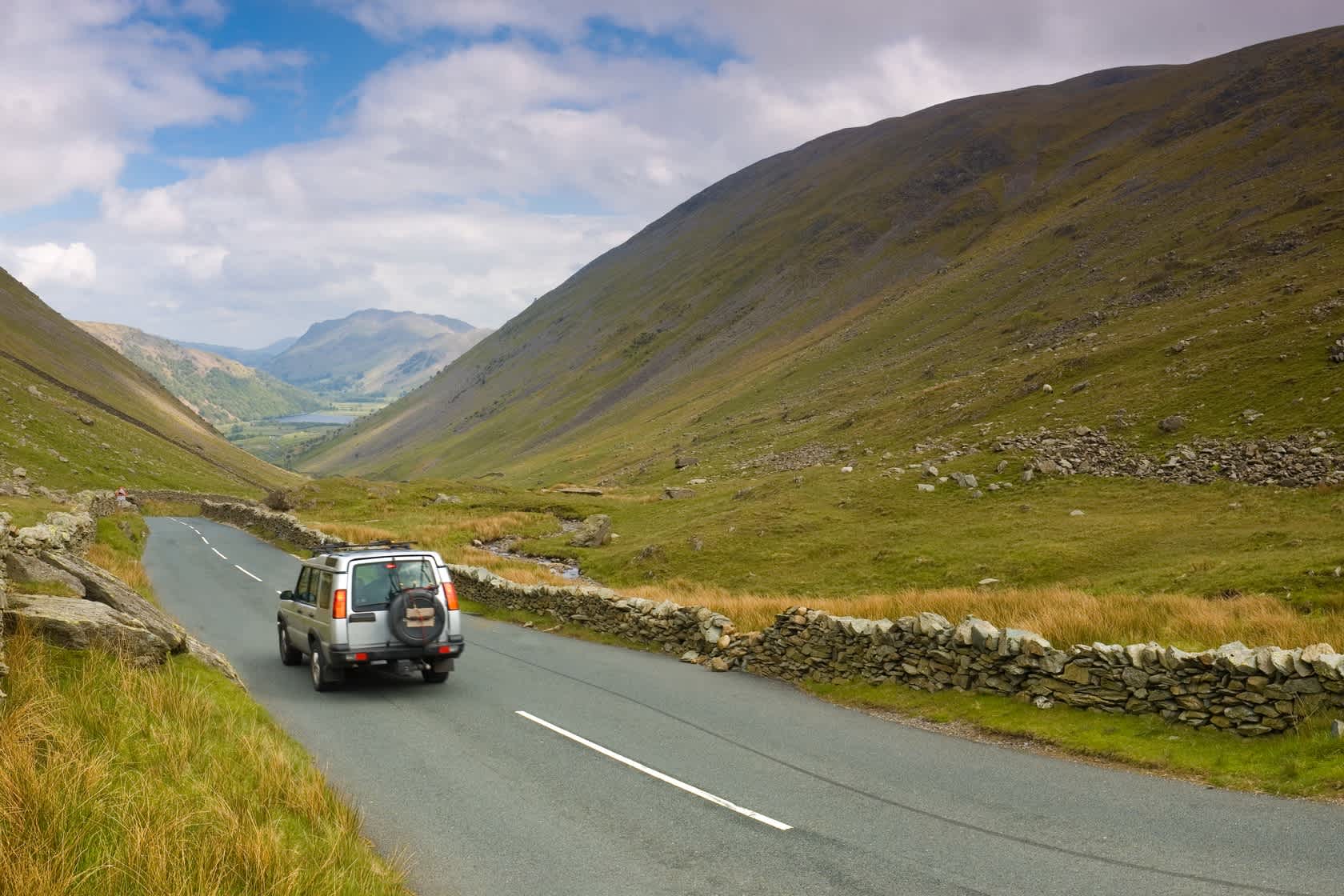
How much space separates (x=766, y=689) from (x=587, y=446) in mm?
96207

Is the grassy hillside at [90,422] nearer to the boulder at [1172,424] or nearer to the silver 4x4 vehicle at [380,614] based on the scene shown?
the silver 4x4 vehicle at [380,614]

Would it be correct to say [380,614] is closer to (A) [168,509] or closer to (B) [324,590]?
(B) [324,590]

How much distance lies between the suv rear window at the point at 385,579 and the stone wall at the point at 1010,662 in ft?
20.2

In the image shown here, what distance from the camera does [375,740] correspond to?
1231cm

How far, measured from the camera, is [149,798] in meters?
7.22

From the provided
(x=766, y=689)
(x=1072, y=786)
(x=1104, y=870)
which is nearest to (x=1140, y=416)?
(x=766, y=689)

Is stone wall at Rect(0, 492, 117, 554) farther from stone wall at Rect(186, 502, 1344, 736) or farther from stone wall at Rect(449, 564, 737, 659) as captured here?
stone wall at Rect(186, 502, 1344, 736)

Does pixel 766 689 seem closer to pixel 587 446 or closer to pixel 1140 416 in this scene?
pixel 1140 416

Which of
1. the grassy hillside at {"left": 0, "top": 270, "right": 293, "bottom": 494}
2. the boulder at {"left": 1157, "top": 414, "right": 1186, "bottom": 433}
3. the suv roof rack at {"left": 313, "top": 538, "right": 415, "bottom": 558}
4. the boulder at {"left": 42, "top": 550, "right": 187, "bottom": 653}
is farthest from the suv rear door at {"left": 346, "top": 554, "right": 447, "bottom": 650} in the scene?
the grassy hillside at {"left": 0, "top": 270, "right": 293, "bottom": 494}

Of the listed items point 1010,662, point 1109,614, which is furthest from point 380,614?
point 1109,614

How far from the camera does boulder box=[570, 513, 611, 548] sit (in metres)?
41.9

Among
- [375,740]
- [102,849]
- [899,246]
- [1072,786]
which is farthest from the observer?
[899,246]

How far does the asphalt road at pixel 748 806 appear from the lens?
302 inches

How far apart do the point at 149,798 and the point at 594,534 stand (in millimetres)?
35276
